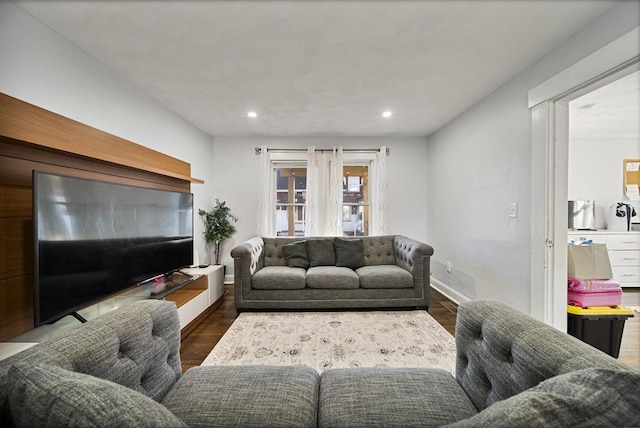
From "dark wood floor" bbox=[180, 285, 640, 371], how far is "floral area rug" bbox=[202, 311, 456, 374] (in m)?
0.10

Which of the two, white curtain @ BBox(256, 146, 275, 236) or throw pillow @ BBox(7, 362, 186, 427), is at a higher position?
white curtain @ BBox(256, 146, 275, 236)

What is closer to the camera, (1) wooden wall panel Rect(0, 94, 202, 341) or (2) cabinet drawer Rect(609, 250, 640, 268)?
(1) wooden wall panel Rect(0, 94, 202, 341)

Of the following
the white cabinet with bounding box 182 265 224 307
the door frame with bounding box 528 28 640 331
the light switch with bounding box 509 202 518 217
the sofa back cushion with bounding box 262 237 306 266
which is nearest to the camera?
the door frame with bounding box 528 28 640 331

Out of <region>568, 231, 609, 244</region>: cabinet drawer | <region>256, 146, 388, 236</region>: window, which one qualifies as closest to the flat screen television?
<region>256, 146, 388, 236</region>: window

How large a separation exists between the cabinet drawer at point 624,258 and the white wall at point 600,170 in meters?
0.53

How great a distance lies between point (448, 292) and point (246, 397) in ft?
11.5

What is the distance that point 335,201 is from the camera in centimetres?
448

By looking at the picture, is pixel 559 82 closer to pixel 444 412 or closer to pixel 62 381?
pixel 444 412

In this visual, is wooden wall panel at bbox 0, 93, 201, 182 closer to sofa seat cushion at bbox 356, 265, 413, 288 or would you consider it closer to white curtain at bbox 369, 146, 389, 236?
sofa seat cushion at bbox 356, 265, 413, 288

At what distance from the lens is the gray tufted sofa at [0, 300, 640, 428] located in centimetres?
54

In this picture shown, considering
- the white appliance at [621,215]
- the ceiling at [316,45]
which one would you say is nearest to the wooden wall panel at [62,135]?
the ceiling at [316,45]

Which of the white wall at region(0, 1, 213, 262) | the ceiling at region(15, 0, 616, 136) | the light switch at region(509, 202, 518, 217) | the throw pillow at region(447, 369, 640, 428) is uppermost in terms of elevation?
the ceiling at region(15, 0, 616, 136)

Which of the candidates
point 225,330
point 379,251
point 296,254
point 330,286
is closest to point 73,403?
point 225,330

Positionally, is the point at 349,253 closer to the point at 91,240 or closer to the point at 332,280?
the point at 332,280
